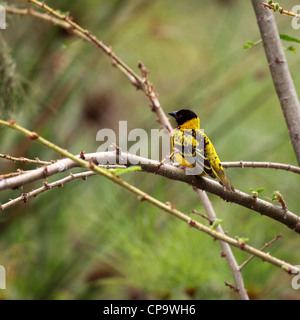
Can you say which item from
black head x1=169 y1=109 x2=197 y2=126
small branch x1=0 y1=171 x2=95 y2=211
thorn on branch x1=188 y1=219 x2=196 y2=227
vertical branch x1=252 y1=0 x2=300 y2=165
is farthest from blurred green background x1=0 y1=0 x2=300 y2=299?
thorn on branch x1=188 y1=219 x2=196 y2=227

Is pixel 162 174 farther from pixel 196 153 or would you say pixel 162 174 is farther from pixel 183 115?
pixel 183 115

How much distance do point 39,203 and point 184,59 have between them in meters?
1.47

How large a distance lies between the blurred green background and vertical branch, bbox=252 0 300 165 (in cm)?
43

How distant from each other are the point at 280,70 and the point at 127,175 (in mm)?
1519

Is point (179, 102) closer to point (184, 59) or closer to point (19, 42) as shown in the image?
point (184, 59)

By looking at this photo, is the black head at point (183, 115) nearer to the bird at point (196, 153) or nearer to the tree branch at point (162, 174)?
the bird at point (196, 153)

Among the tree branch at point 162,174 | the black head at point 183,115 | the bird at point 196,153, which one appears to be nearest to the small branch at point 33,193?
the tree branch at point 162,174

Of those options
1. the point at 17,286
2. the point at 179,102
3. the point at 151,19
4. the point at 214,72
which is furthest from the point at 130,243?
the point at 151,19

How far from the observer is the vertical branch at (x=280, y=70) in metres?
1.50

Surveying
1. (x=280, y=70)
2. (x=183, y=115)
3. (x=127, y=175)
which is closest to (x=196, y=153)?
(x=280, y=70)

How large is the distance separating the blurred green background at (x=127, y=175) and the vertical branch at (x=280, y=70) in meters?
0.43

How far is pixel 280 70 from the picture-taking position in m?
1.52
